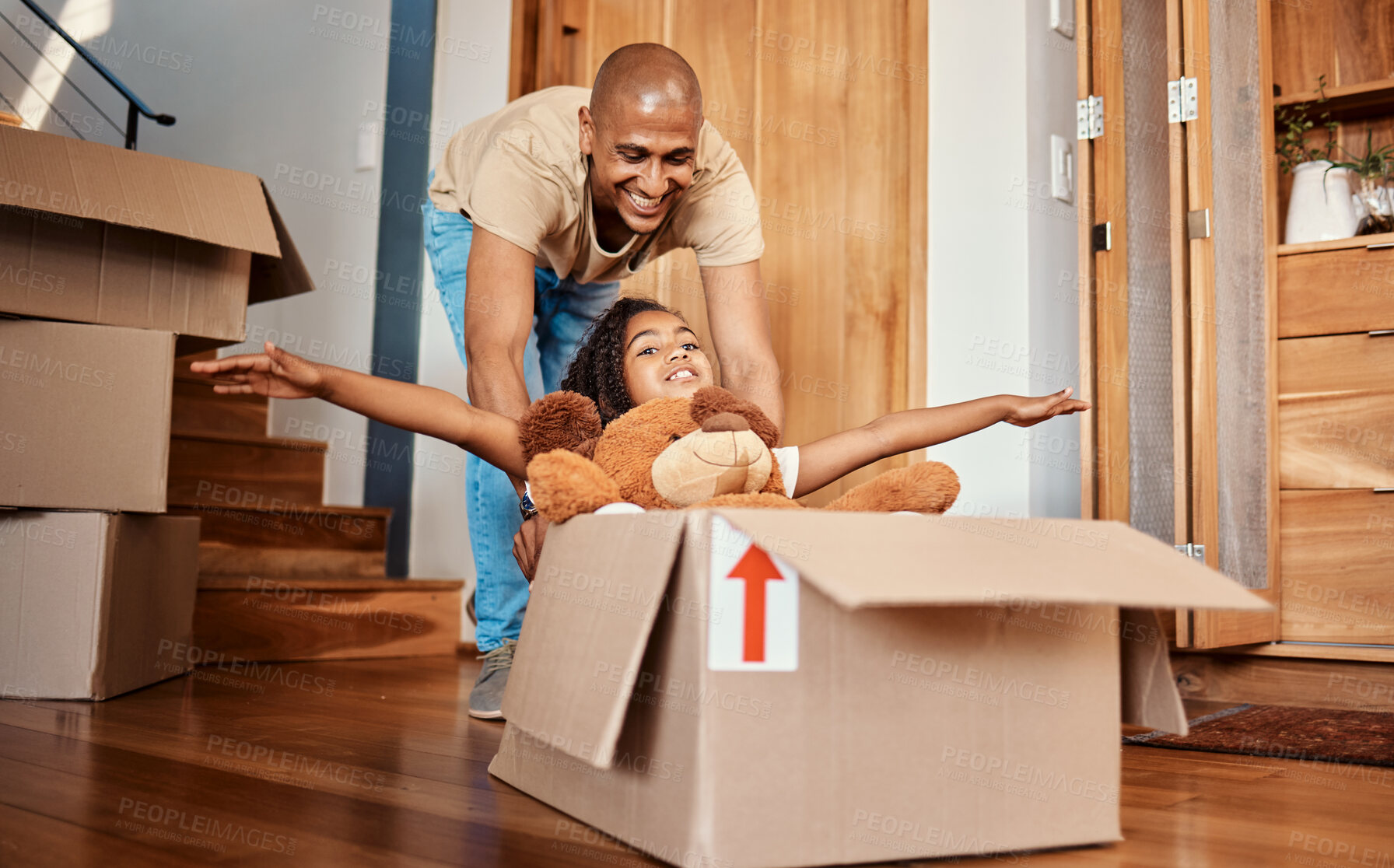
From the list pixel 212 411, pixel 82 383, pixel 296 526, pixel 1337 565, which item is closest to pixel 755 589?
pixel 82 383

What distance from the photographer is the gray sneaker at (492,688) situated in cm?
139

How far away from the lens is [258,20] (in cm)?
355

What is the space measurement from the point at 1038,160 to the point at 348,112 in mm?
2052

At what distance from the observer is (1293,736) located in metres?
1.37

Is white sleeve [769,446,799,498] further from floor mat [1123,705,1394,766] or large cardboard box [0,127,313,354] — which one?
large cardboard box [0,127,313,354]

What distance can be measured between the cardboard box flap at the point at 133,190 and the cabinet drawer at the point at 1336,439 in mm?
1749

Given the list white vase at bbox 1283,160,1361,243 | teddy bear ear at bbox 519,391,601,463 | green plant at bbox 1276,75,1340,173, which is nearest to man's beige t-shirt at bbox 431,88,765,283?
teddy bear ear at bbox 519,391,601,463

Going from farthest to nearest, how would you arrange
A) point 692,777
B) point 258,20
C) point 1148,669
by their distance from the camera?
point 258,20
point 1148,669
point 692,777

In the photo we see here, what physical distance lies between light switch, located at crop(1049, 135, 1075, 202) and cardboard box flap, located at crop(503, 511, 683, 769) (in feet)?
4.77

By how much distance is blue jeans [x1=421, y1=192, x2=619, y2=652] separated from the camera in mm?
1581

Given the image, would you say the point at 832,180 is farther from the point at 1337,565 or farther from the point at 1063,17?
the point at 1337,565

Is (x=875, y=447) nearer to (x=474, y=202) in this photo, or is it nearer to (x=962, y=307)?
(x=474, y=202)

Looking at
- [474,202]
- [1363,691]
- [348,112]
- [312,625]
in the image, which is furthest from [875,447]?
[348,112]

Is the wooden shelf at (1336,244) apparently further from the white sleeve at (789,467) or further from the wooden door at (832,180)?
the white sleeve at (789,467)
